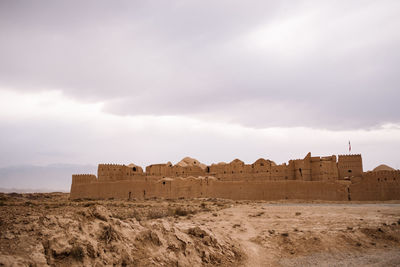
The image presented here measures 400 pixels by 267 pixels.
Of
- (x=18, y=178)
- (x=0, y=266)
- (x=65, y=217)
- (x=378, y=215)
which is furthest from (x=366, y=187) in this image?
(x=18, y=178)

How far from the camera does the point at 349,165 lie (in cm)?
3534

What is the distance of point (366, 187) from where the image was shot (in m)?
26.8

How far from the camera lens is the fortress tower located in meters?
35.1

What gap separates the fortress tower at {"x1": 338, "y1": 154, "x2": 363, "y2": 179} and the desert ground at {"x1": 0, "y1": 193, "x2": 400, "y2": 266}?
2192 cm

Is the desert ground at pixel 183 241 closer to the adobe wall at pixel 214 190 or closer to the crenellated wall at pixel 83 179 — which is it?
the adobe wall at pixel 214 190

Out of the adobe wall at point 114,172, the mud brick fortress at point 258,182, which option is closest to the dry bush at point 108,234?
the mud brick fortress at point 258,182

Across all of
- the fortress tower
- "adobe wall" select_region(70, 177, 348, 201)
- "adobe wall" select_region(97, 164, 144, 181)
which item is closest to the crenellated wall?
"adobe wall" select_region(70, 177, 348, 201)

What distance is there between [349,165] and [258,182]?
13169 mm

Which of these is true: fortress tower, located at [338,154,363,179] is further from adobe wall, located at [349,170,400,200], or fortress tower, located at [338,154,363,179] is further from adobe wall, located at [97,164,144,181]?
adobe wall, located at [97,164,144,181]

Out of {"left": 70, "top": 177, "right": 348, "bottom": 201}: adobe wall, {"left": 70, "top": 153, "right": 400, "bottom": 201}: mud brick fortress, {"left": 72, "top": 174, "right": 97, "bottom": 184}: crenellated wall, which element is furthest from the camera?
{"left": 72, "top": 174, "right": 97, "bottom": 184}: crenellated wall

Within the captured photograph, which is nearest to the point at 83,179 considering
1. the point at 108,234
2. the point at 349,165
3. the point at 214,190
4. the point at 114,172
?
the point at 114,172

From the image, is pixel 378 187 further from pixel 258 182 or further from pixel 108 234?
pixel 108 234

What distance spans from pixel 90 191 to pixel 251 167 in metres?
20.1

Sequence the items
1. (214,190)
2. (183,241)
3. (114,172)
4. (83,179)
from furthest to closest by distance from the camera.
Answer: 1. (114,172)
2. (83,179)
3. (214,190)
4. (183,241)
